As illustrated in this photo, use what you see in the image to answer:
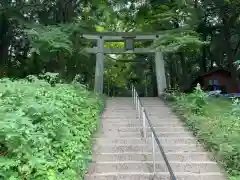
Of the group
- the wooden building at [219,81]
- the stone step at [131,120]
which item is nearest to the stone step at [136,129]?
the stone step at [131,120]

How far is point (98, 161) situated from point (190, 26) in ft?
30.7

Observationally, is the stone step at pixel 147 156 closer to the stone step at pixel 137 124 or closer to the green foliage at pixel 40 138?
the green foliage at pixel 40 138

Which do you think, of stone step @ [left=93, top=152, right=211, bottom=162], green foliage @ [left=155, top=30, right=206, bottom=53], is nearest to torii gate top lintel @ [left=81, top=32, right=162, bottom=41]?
green foliage @ [left=155, top=30, right=206, bottom=53]

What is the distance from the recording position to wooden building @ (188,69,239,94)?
16.8 m

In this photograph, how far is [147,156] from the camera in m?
6.05

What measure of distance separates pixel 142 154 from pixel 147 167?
0.62 meters

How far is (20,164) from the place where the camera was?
3.68m

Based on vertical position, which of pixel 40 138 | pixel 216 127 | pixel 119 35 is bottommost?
pixel 216 127

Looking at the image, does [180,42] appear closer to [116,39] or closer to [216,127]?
[116,39]

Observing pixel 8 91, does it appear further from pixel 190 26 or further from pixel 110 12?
pixel 190 26

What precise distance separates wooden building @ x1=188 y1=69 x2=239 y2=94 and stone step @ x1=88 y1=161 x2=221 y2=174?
38.1ft

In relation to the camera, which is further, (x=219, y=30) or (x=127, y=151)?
(x=219, y=30)

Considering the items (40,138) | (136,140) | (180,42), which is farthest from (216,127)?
(180,42)

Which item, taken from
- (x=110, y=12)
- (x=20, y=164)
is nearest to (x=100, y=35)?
(x=110, y=12)
